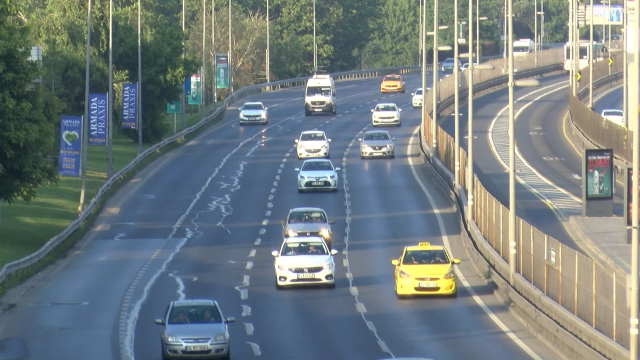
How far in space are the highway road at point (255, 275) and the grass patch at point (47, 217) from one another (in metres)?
0.55

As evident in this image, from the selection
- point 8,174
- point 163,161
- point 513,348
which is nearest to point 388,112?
point 163,161

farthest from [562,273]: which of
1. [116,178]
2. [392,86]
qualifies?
[392,86]

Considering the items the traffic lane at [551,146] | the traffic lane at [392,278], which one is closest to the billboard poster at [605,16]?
the traffic lane at [551,146]

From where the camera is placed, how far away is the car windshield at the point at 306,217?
37.7 meters

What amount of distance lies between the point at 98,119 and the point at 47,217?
617 cm

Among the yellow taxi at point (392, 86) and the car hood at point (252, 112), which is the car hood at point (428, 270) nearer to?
the car hood at point (252, 112)

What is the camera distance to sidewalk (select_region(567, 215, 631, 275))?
34844mm

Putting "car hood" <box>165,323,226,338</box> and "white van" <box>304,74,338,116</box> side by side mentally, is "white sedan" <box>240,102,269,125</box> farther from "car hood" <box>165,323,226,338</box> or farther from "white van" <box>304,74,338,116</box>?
"car hood" <box>165,323,226,338</box>

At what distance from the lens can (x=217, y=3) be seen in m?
142

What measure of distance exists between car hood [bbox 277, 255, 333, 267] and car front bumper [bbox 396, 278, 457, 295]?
2734mm

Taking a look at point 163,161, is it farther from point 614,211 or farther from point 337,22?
point 337,22

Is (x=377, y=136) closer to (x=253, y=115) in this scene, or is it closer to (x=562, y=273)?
(x=253, y=115)

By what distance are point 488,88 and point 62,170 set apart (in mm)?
55267

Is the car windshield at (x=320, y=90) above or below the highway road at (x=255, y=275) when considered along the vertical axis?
above
